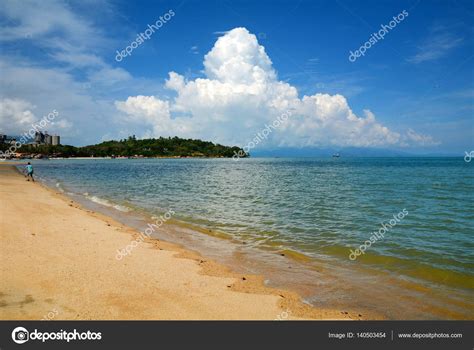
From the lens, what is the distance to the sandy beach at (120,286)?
7.11m

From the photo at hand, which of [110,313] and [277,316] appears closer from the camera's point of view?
[110,313]

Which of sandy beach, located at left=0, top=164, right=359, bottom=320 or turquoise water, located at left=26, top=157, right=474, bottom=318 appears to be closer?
sandy beach, located at left=0, top=164, right=359, bottom=320

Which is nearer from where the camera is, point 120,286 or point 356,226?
point 120,286

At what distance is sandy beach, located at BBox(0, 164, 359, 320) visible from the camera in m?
7.11

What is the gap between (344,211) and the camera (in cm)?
2430

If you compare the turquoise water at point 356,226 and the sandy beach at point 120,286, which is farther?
the turquoise water at point 356,226

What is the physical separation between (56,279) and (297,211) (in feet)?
59.8

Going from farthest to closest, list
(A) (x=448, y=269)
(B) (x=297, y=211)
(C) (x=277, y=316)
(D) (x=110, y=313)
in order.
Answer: (B) (x=297, y=211), (A) (x=448, y=269), (C) (x=277, y=316), (D) (x=110, y=313)

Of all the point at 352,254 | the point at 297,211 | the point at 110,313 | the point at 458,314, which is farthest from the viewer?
the point at 297,211

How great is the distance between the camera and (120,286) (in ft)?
28.3
